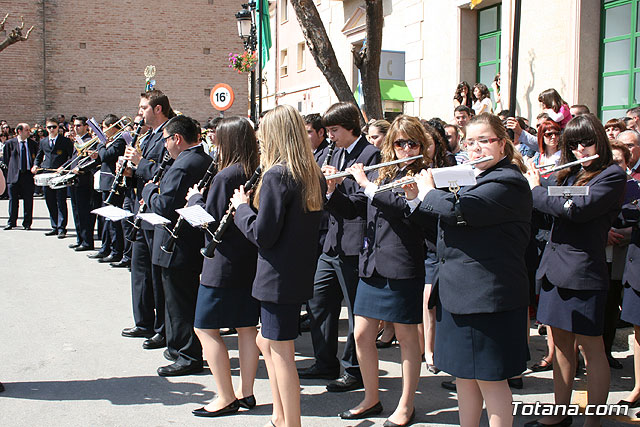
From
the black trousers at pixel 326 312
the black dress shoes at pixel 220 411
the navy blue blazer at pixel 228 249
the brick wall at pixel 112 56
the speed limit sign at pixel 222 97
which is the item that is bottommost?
the black dress shoes at pixel 220 411

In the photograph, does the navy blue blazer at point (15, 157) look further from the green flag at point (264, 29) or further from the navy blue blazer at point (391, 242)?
the navy blue blazer at point (391, 242)

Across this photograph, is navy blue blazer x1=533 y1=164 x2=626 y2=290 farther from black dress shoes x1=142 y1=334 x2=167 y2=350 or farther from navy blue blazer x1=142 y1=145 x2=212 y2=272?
black dress shoes x1=142 y1=334 x2=167 y2=350

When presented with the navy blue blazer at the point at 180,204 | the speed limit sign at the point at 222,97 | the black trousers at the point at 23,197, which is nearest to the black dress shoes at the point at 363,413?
the navy blue blazer at the point at 180,204

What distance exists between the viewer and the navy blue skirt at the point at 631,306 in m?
4.41

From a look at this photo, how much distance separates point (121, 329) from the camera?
268 inches

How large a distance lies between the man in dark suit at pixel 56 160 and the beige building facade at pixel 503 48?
21.7 ft

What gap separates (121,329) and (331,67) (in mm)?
5501

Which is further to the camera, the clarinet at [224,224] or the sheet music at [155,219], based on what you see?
the sheet music at [155,219]

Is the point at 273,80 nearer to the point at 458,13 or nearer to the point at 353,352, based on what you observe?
the point at 458,13

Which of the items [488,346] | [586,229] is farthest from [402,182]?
[586,229]

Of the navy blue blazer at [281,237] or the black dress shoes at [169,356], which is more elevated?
the navy blue blazer at [281,237]

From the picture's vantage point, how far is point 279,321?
13.0ft

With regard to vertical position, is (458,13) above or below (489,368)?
Result: above

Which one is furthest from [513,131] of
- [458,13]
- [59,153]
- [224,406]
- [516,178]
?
[59,153]
